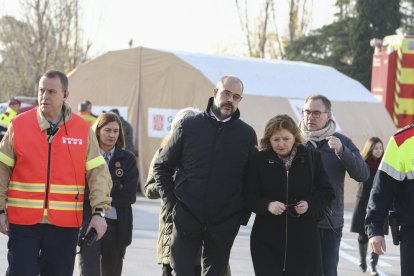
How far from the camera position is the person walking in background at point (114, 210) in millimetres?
7512

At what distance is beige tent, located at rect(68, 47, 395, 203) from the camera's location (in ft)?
66.1

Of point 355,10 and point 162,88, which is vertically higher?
Result: point 355,10

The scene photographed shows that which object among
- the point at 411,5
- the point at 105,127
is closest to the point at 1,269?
the point at 105,127

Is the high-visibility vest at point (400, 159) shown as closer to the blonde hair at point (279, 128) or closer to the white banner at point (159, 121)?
the blonde hair at point (279, 128)

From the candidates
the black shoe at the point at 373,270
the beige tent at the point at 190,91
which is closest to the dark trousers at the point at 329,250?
the black shoe at the point at 373,270

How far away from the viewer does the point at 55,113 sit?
20.7 ft

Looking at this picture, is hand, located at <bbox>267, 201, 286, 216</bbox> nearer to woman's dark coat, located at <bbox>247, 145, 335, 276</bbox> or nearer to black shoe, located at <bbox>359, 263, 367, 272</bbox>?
woman's dark coat, located at <bbox>247, 145, 335, 276</bbox>

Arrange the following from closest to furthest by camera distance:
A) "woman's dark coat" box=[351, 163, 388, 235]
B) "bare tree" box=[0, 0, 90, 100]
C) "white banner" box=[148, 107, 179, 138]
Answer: "woman's dark coat" box=[351, 163, 388, 235] → "white banner" box=[148, 107, 179, 138] → "bare tree" box=[0, 0, 90, 100]

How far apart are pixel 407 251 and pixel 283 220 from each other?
901 millimetres

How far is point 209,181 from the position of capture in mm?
6492

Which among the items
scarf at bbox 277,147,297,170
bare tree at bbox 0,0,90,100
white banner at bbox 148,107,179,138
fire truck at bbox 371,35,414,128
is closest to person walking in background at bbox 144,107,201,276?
scarf at bbox 277,147,297,170

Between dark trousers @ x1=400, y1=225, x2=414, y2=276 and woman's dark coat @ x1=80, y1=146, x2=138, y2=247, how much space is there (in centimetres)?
243

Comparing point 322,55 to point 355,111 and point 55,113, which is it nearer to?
point 355,111

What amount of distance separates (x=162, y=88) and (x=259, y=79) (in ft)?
7.61
